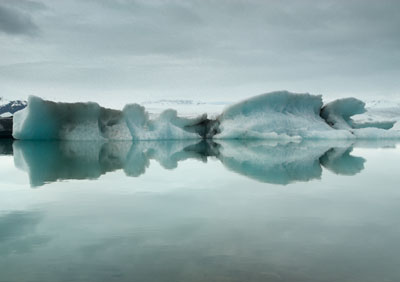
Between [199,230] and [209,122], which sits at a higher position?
[209,122]

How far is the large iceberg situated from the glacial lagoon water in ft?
29.2

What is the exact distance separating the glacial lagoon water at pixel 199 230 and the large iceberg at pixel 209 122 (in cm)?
891

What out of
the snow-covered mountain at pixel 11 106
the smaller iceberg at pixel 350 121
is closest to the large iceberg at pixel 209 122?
the smaller iceberg at pixel 350 121

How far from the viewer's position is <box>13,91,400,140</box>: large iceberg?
12484 mm

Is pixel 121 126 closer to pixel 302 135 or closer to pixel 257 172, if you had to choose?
pixel 302 135

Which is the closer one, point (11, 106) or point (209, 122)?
point (209, 122)

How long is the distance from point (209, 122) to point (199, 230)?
15.2 metres

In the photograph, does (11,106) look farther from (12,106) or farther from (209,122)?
(209,122)

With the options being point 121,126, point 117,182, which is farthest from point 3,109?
point 117,182

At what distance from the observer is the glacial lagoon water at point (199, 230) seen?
152 centimetres

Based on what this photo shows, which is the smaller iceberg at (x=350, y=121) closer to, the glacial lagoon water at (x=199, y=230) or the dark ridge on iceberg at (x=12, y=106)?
the glacial lagoon water at (x=199, y=230)

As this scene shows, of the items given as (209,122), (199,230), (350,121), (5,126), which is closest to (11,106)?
(5,126)

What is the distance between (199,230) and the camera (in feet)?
6.90

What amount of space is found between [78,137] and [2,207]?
1052 cm
